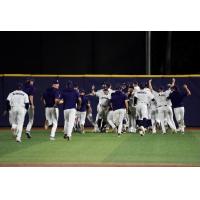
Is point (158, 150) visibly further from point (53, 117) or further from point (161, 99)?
point (161, 99)

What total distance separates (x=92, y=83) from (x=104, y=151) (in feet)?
51.0

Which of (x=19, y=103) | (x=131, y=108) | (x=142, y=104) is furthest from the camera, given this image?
(x=131, y=108)

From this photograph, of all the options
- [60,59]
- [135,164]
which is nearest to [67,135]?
[135,164]

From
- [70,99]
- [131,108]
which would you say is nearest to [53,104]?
[70,99]

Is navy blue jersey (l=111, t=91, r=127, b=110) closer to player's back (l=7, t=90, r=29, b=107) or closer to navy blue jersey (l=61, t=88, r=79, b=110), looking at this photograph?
navy blue jersey (l=61, t=88, r=79, b=110)

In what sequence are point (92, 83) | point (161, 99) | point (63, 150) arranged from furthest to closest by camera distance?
point (92, 83)
point (161, 99)
point (63, 150)

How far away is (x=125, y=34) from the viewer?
140 feet

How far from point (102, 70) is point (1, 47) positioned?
7.00 metres

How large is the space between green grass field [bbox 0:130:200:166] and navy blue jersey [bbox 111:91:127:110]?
1413mm

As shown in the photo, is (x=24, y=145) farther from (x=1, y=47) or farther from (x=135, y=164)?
(x=1, y=47)

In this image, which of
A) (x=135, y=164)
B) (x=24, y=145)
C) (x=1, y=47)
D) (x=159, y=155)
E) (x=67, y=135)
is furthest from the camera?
(x=1, y=47)

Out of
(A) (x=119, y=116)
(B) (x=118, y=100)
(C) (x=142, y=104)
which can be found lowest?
(A) (x=119, y=116)

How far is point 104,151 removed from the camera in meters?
22.2

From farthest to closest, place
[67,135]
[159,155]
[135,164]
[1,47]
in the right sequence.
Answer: [1,47] → [67,135] → [159,155] → [135,164]
